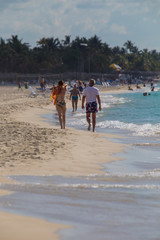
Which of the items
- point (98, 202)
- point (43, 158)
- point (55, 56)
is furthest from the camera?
point (55, 56)

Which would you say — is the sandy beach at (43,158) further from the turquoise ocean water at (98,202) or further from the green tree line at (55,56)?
the green tree line at (55,56)

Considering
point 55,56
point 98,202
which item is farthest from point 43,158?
point 55,56

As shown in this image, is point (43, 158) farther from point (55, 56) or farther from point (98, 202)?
point (55, 56)

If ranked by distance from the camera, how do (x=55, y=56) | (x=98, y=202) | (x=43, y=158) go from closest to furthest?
(x=98, y=202), (x=43, y=158), (x=55, y=56)

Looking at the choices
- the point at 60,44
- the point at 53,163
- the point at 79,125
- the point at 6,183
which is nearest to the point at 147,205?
the point at 6,183

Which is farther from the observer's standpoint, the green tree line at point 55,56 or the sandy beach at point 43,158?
the green tree line at point 55,56

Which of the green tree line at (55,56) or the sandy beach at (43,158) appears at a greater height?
the green tree line at (55,56)

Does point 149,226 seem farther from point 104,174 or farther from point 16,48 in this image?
point 16,48

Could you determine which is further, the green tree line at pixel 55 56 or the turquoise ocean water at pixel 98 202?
the green tree line at pixel 55 56

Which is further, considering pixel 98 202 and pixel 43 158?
pixel 43 158

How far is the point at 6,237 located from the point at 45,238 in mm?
298

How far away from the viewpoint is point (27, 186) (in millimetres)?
4742

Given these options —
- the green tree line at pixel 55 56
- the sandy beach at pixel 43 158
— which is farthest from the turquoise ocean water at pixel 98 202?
the green tree line at pixel 55 56

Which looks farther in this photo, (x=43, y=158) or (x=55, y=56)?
(x=55, y=56)
